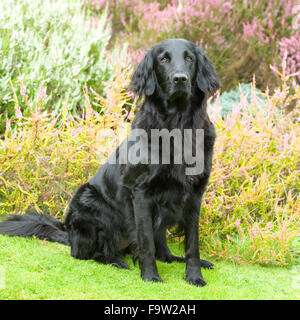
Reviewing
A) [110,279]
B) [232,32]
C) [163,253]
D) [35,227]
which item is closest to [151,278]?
[110,279]

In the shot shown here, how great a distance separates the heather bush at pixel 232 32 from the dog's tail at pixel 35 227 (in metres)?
3.51

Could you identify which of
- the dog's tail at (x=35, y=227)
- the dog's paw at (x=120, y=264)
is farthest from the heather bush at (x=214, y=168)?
the dog's paw at (x=120, y=264)

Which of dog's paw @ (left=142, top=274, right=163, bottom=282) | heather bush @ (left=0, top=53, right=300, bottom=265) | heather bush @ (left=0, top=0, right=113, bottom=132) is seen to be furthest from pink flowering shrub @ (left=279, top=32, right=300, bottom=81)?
dog's paw @ (left=142, top=274, right=163, bottom=282)

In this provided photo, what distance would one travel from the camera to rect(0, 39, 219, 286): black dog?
103 inches

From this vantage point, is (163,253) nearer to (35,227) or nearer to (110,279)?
(110,279)

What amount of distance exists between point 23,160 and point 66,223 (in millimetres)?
792

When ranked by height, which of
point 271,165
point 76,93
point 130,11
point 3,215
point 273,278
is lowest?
point 273,278

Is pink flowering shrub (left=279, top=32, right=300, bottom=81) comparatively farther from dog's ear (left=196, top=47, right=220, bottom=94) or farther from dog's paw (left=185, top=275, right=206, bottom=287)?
dog's paw (left=185, top=275, right=206, bottom=287)

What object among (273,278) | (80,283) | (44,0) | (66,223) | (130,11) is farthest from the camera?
(130,11)

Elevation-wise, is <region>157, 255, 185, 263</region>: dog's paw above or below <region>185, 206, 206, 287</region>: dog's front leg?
below

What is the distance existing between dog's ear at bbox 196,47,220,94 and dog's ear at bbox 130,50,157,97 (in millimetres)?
Result: 293

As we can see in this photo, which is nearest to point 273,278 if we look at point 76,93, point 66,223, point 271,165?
point 271,165

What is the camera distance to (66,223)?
3164mm

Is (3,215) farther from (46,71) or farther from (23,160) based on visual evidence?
(46,71)
